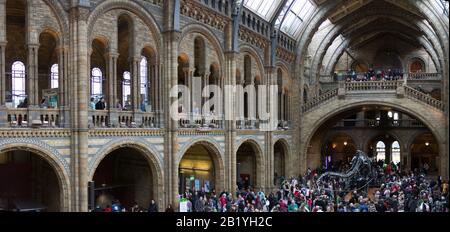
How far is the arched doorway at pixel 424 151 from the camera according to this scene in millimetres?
42969

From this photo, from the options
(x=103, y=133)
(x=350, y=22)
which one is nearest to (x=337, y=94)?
(x=350, y=22)

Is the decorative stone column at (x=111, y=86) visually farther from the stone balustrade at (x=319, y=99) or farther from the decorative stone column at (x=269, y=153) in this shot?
the stone balustrade at (x=319, y=99)

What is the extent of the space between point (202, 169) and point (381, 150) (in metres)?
23.9

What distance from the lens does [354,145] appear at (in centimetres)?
4356

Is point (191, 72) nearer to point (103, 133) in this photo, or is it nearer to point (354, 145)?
point (103, 133)

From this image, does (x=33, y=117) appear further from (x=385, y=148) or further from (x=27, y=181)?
(x=385, y=148)

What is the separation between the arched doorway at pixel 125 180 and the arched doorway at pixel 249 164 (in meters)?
7.70

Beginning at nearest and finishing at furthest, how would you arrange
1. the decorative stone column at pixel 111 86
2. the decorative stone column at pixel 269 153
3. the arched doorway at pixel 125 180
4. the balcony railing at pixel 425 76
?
1. the decorative stone column at pixel 111 86
2. the arched doorway at pixel 125 180
3. the decorative stone column at pixel 269 153
4. the balcony railing at pixel 425 76

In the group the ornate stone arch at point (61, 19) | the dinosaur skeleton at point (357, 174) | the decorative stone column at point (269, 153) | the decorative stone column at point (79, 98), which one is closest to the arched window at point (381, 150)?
the dinosaur skeleton at point (357, 174)

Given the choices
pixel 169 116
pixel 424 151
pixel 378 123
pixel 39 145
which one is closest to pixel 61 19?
pixel 39 145

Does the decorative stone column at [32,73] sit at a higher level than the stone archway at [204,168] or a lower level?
higher

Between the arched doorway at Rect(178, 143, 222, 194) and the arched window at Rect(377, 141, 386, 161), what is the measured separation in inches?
909

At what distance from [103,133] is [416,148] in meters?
35.2

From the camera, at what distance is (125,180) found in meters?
23.7
